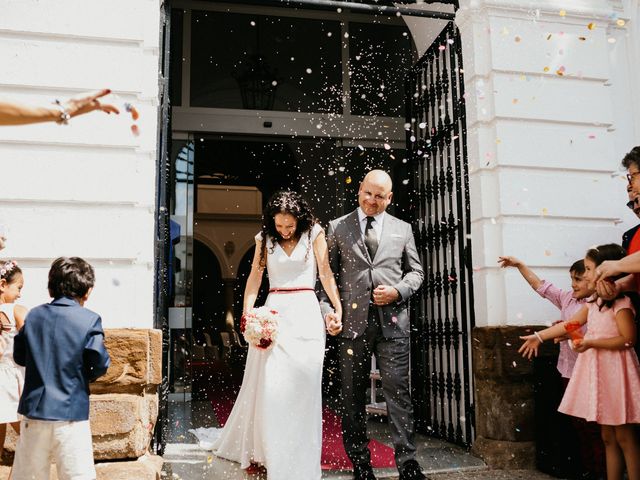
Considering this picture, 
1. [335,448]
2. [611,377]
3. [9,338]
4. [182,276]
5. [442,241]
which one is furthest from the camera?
[182,276]

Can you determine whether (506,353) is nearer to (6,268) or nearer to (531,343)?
(531,343)

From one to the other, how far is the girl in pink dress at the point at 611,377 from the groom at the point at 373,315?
1.15 meters

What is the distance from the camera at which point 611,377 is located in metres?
3.99

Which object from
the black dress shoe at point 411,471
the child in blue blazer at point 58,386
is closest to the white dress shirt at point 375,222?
the black dress shoe at point 411,471

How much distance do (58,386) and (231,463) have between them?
227cm

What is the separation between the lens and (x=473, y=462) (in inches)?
204

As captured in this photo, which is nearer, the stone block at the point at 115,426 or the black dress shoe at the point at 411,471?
the stone block at the point at 115,426

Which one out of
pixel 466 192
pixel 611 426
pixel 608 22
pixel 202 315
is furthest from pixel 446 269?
pixel 202 315

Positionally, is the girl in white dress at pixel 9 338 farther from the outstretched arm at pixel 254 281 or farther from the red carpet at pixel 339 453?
the red carpet at pixel 339 453

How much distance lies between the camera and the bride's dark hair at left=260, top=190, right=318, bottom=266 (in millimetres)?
4883

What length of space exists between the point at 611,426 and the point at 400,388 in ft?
4.57

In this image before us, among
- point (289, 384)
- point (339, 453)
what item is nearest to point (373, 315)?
point (289, 384)

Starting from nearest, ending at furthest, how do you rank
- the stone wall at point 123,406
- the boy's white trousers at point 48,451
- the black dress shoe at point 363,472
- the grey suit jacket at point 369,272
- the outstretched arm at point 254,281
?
the boy's white trousers at point 48,451, the stone wall at point 123,406, the black dress shoe at point 363,472, the grey suit jacket at point 369,272, the outstretched arm at point 254,281

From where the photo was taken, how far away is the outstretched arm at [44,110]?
214 centimetres
